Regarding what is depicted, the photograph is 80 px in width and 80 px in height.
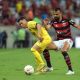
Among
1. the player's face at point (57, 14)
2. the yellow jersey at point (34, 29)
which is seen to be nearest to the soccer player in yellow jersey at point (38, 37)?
the yellow jersey at point (34, 29)

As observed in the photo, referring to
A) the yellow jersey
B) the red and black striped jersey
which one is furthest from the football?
the red and black striped jersey

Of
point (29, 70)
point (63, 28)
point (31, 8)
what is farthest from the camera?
point (31, 8)

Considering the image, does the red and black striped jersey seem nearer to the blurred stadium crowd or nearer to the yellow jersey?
the yellow jersey

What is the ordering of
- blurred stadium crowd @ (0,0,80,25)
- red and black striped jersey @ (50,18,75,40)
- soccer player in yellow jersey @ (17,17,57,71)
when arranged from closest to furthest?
soccer player in yellow jersey @ (17,17,57,71) → red and black striped jersey @ (50,18,75,40) → blurred stadium crowd @ (0,0,80,25)

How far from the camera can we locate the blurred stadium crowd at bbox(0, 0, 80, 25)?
113ft

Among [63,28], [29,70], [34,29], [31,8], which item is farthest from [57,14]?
[31,8]

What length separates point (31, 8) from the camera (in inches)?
1371

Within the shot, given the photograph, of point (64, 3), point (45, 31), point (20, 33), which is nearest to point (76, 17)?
point (64, 3)

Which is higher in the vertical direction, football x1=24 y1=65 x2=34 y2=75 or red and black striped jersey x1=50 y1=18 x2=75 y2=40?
red and black striped jersey x1=50 y1=18 x2=75 y2=40

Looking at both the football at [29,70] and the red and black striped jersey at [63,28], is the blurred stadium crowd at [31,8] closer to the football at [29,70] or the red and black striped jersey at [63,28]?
A: the red and black striped jersey at [63,28]

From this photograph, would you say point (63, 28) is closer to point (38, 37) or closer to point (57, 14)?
point (57, 14)

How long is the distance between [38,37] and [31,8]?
19768 millimetres

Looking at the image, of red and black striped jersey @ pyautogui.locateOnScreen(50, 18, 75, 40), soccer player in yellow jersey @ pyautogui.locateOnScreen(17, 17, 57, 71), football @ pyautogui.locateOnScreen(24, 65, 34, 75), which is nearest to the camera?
football @ pyautogui.locateOnScreen(24, 65, 34, 75)

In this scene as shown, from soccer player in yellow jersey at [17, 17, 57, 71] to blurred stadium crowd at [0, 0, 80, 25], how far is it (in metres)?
18.9
